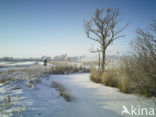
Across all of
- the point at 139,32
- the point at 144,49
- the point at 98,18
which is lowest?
the point at 144,49

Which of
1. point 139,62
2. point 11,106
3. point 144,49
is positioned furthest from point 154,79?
point 11,106

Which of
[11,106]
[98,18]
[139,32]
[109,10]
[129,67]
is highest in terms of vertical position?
[109,10]

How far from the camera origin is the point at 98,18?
664 centimetres

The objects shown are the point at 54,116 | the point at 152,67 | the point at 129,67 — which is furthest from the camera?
the point at 129,67

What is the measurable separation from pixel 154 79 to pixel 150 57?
0.58m

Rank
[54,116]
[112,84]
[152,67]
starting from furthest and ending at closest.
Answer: [112,84], [152,67], [54,116]

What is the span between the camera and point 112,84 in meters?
3.86

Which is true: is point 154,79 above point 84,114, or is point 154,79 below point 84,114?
above

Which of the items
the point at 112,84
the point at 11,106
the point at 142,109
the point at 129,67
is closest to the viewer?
the point at 11,106

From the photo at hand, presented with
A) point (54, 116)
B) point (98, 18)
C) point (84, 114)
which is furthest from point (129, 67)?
point (98, 18)

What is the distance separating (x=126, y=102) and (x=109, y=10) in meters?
6.44

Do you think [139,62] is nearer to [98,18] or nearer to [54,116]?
[54,116]

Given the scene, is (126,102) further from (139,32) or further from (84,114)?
(139,32)

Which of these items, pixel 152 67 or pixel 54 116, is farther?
pixel 152 67
